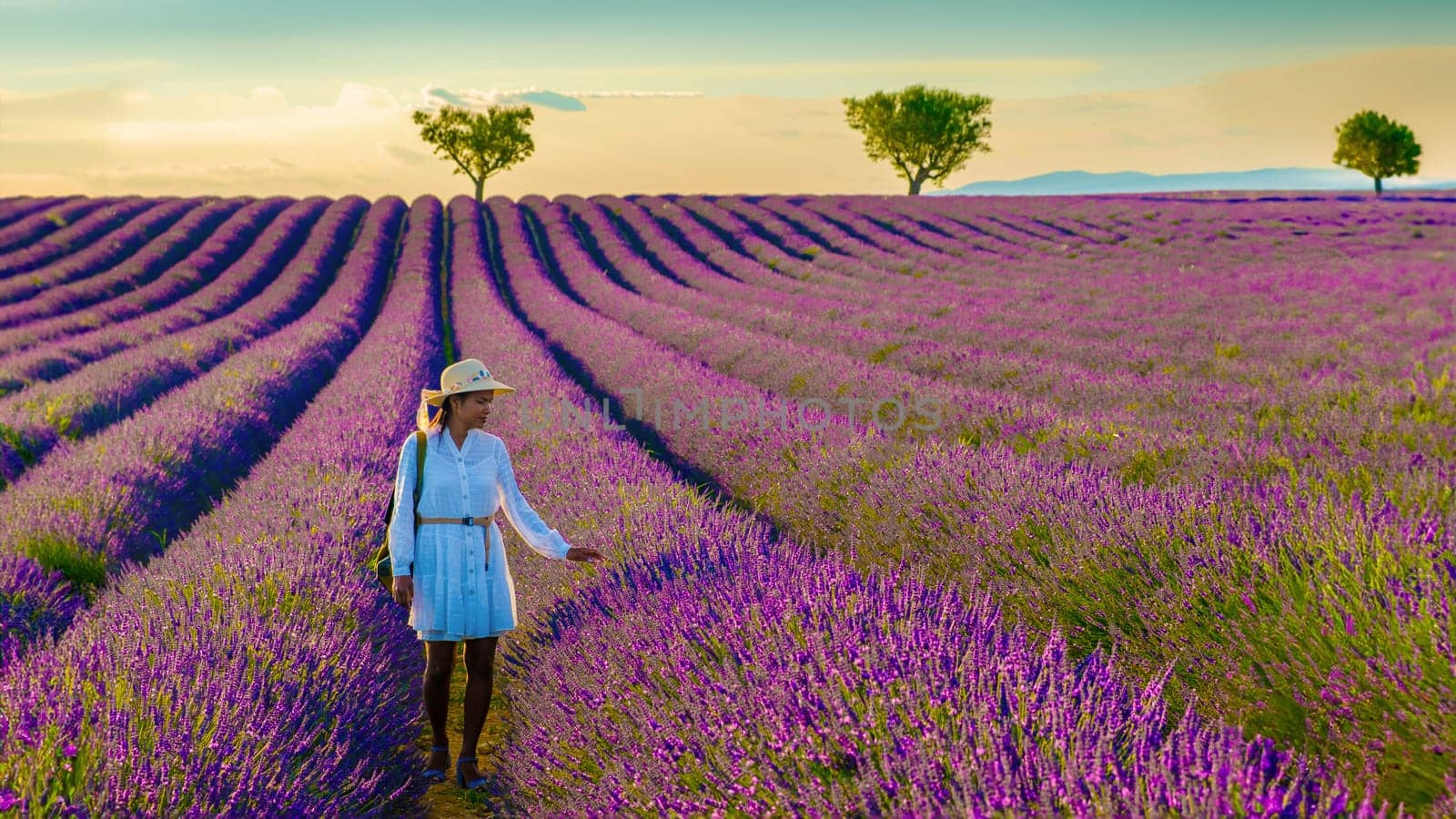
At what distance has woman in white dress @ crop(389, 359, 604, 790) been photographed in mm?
3275

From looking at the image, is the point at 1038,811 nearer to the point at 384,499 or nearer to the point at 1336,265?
the point at 384,499

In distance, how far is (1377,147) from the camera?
53.3 meters

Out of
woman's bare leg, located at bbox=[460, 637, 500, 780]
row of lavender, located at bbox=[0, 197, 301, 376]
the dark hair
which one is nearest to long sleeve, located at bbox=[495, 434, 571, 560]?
the dark hair

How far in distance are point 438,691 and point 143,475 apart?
4190mm

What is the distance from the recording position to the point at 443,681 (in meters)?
3.38

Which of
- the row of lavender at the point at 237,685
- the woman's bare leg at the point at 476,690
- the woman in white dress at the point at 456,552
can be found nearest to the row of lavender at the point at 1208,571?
the woman in white dress at the point at 456,552

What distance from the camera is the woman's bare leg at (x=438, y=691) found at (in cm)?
334

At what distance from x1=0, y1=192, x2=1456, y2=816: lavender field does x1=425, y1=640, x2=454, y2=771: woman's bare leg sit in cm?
12

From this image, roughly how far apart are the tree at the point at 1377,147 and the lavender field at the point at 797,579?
52109mm

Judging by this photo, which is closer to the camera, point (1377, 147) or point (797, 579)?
point (797, 579)

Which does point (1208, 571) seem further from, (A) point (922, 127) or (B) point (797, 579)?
(A) point (922, 127)

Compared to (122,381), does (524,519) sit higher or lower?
higher

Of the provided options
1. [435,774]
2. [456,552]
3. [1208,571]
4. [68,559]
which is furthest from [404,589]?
[68,559]

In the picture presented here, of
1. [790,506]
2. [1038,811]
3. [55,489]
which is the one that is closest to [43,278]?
[55,489]
